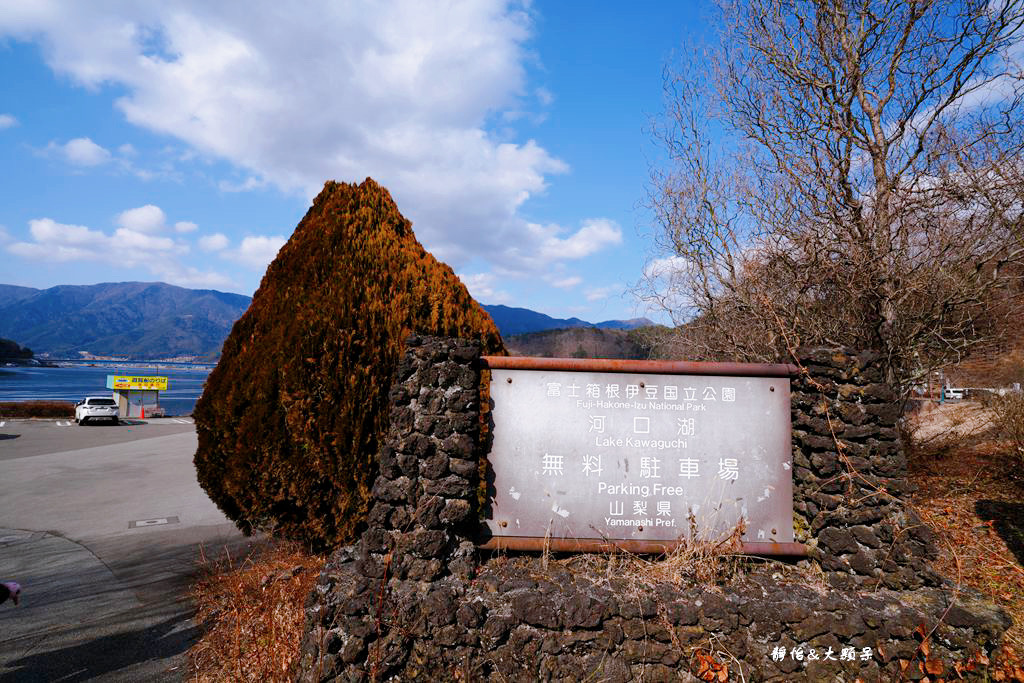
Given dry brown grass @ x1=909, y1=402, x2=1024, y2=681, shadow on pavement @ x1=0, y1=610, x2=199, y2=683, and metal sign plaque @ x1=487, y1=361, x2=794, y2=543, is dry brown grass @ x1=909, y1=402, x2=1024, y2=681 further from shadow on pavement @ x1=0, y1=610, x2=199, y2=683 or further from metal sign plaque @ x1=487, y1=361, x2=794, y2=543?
shadow on pavement @ x1=0, y1=610, x2=199, y2=683

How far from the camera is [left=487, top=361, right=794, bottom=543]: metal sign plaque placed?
12.4 feet

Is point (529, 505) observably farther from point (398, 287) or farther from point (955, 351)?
point (955, 351)

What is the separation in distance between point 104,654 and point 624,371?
444 cm

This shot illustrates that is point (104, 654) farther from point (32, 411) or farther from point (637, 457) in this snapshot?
point (32, 411)

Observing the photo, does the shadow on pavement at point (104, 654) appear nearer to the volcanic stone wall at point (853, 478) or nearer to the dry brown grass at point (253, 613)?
the dry brown grass at point (253, 613)


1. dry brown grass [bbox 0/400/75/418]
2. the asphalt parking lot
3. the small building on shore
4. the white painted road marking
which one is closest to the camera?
the asphalt parking lot

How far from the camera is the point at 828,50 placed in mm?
7176

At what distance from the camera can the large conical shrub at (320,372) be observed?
430cm

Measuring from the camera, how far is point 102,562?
19.3 feet

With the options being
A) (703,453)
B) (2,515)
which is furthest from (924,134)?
(2,515)

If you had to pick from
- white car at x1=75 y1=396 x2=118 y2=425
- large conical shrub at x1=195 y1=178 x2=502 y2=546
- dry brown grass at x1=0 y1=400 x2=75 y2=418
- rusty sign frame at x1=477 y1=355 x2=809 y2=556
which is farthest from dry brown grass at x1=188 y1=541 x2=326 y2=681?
dry brown grass at x1=0 y1=400 x2=75 y2=418

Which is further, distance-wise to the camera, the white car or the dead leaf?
the white car

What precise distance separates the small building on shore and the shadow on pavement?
2959 centimetres

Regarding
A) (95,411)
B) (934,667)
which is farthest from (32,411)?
(934,667)
